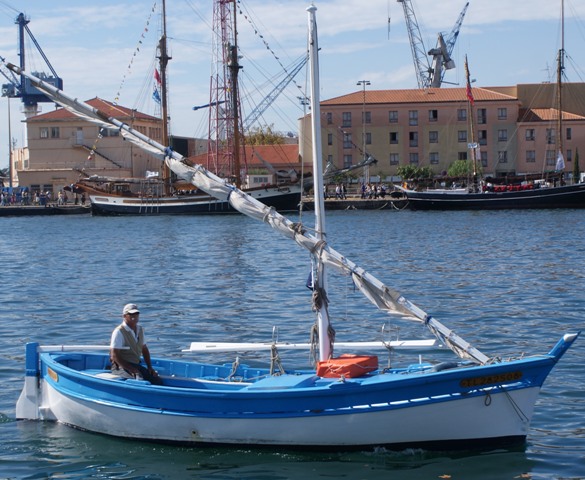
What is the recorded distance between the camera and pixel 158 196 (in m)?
95.8

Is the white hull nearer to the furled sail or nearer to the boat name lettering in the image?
the boat name lettering

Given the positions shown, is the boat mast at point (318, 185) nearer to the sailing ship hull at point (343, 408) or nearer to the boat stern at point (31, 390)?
the sailing ship hull at point (343, 408)

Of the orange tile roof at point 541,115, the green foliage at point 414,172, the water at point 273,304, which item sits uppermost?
the orange tile roof at point 541,115

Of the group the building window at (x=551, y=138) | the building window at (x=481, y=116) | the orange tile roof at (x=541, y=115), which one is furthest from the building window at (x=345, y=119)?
the building window at (x=551, y=138)

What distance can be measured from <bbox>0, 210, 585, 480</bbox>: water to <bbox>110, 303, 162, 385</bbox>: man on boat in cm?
108

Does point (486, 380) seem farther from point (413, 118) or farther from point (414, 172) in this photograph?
point (413, 118)

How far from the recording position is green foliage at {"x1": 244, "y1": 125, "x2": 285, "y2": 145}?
128875mm

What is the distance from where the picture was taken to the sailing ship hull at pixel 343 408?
14117mm

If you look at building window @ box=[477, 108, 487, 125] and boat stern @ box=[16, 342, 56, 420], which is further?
building window @ box=[477, 108, 487, 125]

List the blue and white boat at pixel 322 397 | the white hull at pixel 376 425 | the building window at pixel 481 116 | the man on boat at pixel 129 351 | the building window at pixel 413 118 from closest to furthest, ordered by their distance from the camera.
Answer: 1. the blue and white boat at pixel 322 397
2. the white hull at pixel 376 425
3. the man on boat at pixel 129 351
4. the building window at pixel 481 116
5. the building window at pixel 413 118

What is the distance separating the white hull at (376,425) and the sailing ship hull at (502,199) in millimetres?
72806

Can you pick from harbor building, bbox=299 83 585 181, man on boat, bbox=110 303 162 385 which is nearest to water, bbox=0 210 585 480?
man on boat, bbox=110 303 162 385

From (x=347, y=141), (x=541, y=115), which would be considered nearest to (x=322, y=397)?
(x=347, y=141)

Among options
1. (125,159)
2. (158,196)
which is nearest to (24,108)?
(125,159)
